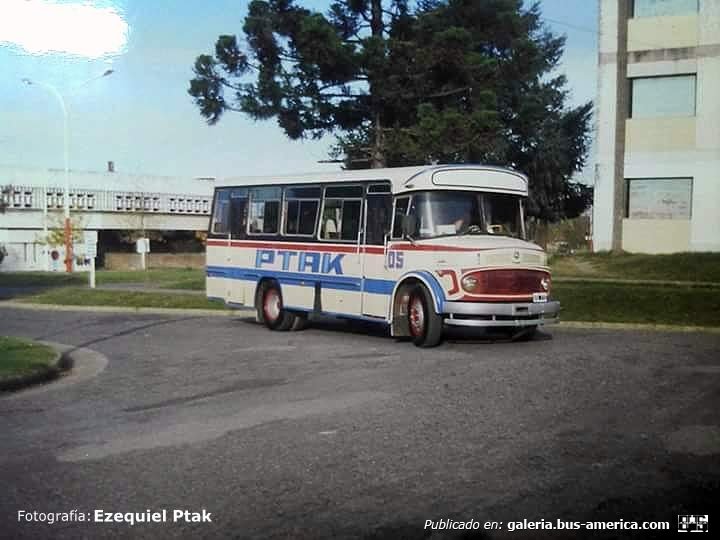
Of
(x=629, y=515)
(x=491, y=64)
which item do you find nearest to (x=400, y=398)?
(x=629, y=515)

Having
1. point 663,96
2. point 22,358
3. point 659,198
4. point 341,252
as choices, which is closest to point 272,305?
point 341,252

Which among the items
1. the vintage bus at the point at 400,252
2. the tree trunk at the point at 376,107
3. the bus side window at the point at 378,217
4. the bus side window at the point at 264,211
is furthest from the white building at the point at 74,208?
the bus side window at the point at 378,217

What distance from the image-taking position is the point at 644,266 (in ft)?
106

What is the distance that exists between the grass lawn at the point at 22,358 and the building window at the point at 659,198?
23820 mm

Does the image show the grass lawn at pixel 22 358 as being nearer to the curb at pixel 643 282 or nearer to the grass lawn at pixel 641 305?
the grass lawn at pixel 641 305

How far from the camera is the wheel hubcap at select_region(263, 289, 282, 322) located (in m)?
19.6

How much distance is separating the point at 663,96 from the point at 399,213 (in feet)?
68.3

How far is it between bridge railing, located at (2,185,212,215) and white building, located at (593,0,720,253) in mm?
27071

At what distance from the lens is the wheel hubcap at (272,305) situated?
19625 millimetres

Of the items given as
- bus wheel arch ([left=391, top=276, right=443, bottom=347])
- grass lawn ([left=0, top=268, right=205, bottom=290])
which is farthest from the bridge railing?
bus wheel arch ([left=391, top=276, right=443, bottom=347])

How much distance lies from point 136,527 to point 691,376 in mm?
7729

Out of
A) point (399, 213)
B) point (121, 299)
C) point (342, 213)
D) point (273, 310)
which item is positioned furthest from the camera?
point (121, 299)

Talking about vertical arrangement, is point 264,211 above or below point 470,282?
above

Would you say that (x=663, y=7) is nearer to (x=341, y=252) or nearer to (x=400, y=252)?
(x=341, y=252)
